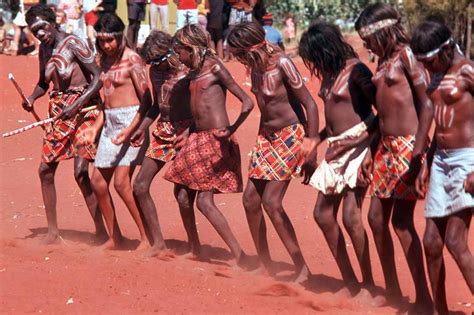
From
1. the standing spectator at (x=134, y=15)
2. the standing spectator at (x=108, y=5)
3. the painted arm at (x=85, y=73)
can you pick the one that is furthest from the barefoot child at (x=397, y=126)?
the standing spectator at (x=108, y=5)

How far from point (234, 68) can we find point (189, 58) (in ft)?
38.2

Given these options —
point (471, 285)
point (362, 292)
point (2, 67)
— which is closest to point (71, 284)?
point (362, 292)

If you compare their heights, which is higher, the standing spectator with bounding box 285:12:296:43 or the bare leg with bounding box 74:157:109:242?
the bare leg with bounding box 74:157:109:242

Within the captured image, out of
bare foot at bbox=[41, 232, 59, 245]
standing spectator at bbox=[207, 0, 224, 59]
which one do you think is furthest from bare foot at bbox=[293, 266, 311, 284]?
standing spectator at bbox=[207, 0, 224, 59]

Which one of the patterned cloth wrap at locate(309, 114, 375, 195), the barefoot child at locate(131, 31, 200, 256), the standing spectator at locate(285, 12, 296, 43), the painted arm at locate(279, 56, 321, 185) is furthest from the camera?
the standing spectator at locate(285, 12, 296, 43)

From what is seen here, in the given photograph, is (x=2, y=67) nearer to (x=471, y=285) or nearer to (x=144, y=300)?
(x=144, y=300)

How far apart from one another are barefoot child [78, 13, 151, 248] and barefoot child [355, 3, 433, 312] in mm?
2464

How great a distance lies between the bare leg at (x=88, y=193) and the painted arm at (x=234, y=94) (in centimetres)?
159

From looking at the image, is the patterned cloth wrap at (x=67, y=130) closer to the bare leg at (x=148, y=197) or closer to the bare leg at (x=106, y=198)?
the bare leg at (x=106, y=198)

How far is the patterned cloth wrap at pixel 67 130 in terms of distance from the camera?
8.91m

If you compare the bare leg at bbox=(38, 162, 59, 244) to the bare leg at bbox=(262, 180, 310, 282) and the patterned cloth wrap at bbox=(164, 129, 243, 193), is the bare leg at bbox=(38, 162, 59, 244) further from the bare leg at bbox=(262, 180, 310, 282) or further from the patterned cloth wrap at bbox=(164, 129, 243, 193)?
the bare leg at bbox=(262, 180, 310, 282)

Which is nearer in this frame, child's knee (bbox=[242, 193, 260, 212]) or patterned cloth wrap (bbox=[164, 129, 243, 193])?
child's knee (bbox=[242, 193, 260, 212])

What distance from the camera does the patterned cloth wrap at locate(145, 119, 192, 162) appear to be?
841 cm

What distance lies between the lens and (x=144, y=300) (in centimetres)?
679
